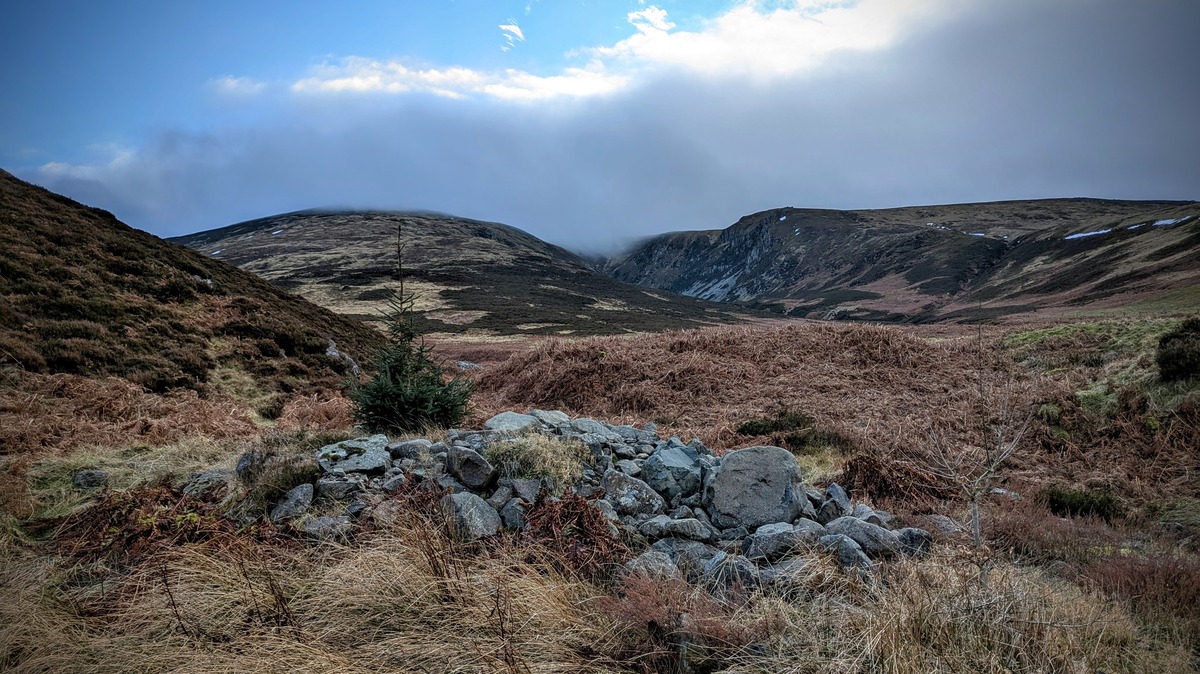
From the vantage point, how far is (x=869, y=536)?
427 cm

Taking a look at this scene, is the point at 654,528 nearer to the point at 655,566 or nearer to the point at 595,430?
the point at 655,566

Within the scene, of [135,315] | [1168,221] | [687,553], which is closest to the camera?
[687,553]

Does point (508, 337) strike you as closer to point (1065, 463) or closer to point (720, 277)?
point (1065, 463)

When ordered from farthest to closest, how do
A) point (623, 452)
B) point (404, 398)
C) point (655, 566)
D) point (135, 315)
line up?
point (135, 315) < point (404, 398) < point (623, 452) < point (655, 566)

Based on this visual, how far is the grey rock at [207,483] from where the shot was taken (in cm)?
536

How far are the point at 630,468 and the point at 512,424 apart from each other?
176 centimetres

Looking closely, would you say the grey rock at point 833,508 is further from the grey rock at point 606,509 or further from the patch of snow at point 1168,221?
the patch of snow at point 1168,221

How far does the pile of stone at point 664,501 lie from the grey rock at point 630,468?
1 centimetres

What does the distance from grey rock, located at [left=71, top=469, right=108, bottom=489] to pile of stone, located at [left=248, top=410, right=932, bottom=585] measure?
6.50 ft

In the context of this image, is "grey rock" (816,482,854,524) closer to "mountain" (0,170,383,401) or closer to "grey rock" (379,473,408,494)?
"grey rock" (379,473,408,494)

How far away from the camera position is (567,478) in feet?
17.5

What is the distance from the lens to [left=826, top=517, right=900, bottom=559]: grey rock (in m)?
4.17

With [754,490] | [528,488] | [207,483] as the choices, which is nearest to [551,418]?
[528,488]

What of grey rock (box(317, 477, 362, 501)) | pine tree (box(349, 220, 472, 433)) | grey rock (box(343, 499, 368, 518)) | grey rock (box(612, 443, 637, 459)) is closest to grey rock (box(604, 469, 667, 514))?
grey rock (box(612, 443, 637, 459))
